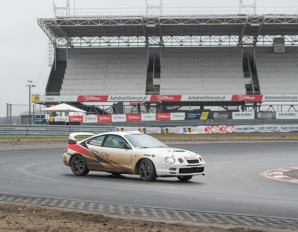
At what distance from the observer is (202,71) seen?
56.2 metres

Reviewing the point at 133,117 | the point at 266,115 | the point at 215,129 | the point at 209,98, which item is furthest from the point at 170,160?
the point at 209,98

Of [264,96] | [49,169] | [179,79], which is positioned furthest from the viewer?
[179,79]

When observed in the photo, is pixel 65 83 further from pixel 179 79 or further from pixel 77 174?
pixel 77 174

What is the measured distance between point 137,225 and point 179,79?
48936 mm

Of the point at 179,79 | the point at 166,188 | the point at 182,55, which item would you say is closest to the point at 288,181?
the point at 166,188

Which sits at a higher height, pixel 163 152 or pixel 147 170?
pixel 163 152

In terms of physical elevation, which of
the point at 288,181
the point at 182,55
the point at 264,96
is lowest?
the point at 288,181

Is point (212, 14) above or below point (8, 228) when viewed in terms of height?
above

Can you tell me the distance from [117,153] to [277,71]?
45.5 m

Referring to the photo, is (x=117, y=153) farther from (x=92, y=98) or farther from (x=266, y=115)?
(x=92, y=98)

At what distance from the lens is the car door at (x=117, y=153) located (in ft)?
43.0

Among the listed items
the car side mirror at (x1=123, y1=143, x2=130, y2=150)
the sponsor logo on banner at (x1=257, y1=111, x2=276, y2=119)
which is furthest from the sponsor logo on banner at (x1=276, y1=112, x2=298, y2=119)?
the car side mirror at (x1=123, y1=143, x2=130, y2=150)

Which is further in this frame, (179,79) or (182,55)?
(182,55)

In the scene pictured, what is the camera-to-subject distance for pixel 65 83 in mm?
55938
